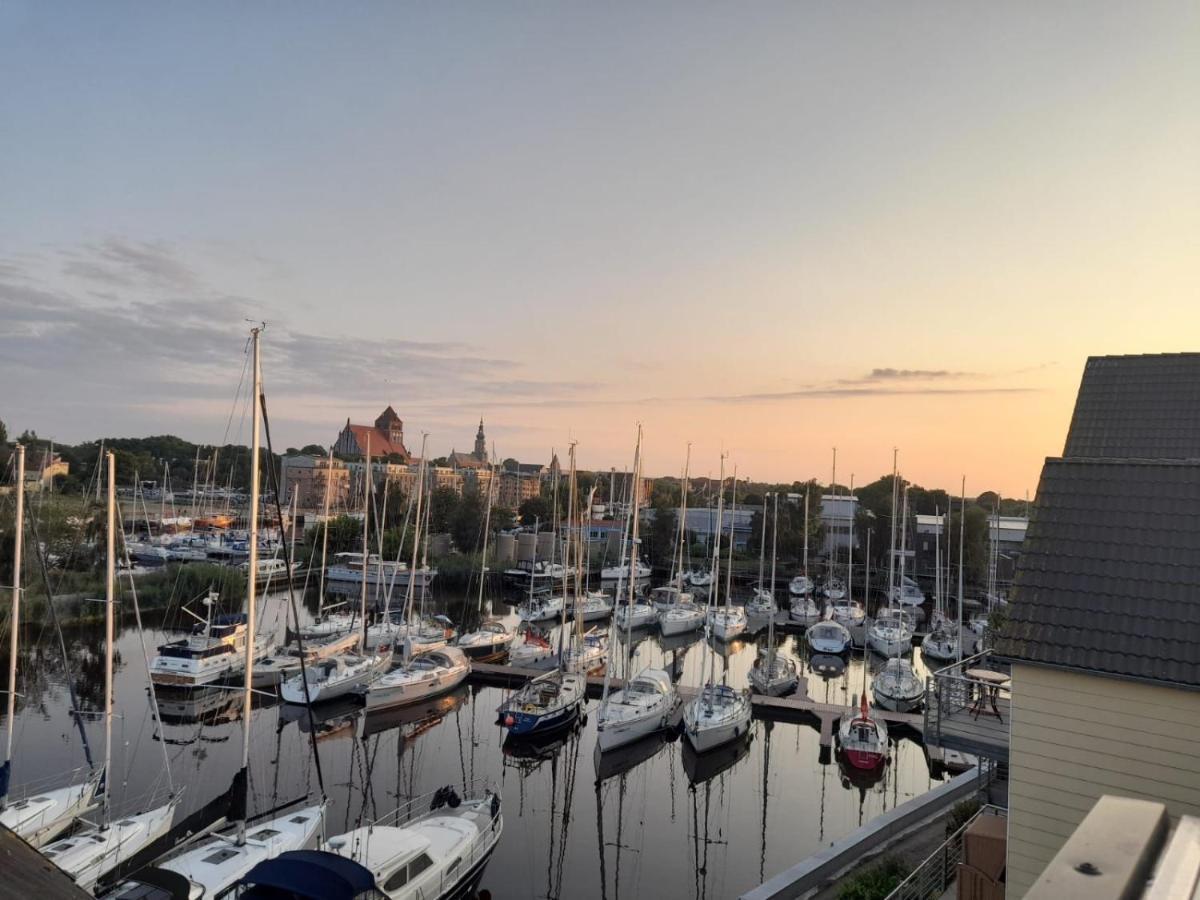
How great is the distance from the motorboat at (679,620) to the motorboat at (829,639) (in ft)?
23.5

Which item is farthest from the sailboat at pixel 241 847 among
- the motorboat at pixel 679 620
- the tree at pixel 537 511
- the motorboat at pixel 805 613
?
the tree at pixel 537 511

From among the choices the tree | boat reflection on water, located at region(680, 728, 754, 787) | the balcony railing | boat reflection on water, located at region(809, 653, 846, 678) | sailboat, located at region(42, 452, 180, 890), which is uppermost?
the balcony railing

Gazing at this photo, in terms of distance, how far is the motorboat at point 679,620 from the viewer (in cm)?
4409

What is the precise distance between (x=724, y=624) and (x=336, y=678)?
841 inches

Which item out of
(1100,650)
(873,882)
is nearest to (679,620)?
(873,882)

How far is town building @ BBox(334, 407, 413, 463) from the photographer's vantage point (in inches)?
5974

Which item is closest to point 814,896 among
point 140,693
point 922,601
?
point 140,693

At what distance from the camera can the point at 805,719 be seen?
27.3 m

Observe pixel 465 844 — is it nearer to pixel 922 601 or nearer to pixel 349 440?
pixel 922 601

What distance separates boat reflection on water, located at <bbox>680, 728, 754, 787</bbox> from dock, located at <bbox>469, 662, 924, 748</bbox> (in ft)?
8.60

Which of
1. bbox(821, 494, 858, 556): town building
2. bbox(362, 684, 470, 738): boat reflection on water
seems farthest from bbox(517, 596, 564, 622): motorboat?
bbox(821, 494, 858, 556): town building

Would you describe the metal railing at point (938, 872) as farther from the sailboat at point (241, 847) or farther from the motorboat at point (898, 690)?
the motorboat at point (898, 690)

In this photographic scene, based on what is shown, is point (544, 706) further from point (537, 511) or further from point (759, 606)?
point (537, 511)

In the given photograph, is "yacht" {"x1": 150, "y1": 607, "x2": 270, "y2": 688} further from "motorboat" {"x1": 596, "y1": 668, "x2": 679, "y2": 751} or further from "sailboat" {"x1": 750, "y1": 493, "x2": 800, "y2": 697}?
"sailboat" {"x1": 750, "y1": 493, "x2": 800, "y2": 697}
